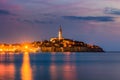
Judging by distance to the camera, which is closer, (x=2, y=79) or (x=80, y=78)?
(x=2, y=79)

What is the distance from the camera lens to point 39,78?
50000 mm

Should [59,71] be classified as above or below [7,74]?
below

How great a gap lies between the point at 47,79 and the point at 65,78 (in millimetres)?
2551

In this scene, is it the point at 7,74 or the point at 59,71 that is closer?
the point at 7,74

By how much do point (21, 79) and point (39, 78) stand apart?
294cm

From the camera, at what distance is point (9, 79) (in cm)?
4769

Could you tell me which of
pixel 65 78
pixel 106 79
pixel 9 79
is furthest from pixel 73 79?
pixel 9 79

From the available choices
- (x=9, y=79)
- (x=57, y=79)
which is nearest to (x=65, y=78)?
(x=57, y=79)

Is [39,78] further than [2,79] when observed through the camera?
Yes

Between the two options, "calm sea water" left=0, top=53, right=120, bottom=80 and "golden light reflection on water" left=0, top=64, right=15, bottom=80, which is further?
"calm sea water" left=0, top=53, right=120, bottom=80

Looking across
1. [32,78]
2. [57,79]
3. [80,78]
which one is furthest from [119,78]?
[32,78]

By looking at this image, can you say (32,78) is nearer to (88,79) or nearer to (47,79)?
(47,79)

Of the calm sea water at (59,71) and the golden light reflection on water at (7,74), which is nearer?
the golden light reflection on water at (7,74)

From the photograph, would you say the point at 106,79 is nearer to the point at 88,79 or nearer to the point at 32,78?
the point at 88,79
